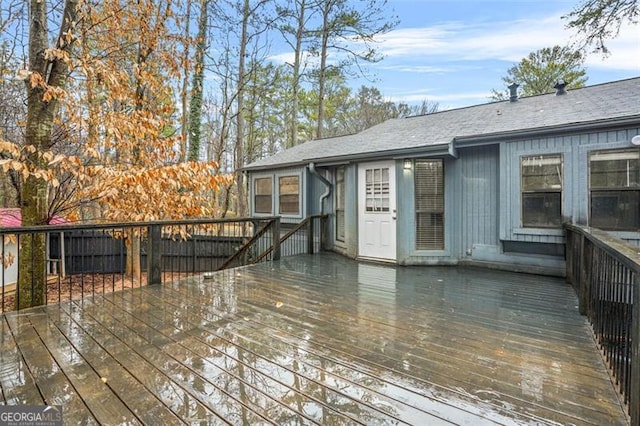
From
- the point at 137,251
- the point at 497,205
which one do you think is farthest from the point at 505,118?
the point at 137,251

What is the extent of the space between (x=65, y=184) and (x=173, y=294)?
8.21ft

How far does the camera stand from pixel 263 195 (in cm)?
977

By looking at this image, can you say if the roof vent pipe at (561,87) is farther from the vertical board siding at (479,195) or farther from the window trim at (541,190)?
the window trim at (541,190)

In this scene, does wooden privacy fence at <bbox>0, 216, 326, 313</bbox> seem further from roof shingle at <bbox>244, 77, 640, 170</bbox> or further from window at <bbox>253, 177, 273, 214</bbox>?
roof shingle at <bbox>244, 77, 640, 170</bbox>

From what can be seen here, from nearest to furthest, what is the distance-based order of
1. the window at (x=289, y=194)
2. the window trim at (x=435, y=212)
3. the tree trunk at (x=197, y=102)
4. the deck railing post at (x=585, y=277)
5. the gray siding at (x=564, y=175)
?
the deck railing post at (x=585, y=277), the gray siding at (x=564, y=175), the window trim at (x=435, y=212), the window at (x=289, y=194), the tree trunk at (x=197, y=102)

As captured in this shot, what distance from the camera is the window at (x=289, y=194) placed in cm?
882

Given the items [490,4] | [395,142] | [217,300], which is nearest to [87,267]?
[217,300]

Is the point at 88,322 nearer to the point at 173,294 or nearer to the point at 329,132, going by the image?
the point at 173,294

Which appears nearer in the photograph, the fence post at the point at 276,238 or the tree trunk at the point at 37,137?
the tree trunk at the point at 37,137

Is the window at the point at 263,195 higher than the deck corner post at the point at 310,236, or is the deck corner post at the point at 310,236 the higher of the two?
the window at the point at 263,195

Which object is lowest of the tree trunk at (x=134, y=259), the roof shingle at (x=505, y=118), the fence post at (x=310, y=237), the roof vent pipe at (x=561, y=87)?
the tree trunk at (x=134, y=259)

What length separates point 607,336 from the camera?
257 cm

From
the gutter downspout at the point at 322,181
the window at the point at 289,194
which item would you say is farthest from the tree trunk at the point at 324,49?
the gutter downspout at the point at 322,181

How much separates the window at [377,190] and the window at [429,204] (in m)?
0.59
